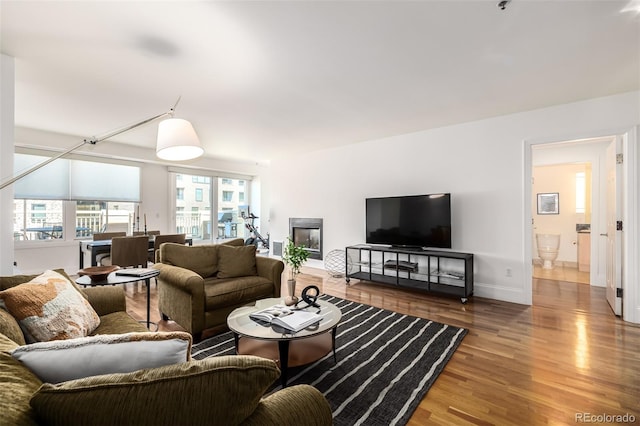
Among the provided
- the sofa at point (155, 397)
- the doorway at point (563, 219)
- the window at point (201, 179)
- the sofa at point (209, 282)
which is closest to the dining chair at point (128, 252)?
the sofa at point (209, 282)

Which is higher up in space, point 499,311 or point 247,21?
point 247,21

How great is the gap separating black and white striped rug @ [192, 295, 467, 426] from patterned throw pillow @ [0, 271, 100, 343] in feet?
3.16

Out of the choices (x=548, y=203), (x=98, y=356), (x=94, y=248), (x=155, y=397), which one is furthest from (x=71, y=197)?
(x=548, y=203)

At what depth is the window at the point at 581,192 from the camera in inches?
218

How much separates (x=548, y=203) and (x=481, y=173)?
10.6ft

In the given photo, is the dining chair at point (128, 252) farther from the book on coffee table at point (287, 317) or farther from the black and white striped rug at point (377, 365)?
the book on coffee table at point (287, 317)

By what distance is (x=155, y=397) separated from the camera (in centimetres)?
66

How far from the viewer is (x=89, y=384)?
26.0 inches

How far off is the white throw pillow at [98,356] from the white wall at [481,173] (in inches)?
158

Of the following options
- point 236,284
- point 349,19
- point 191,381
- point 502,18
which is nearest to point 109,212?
point 236,284

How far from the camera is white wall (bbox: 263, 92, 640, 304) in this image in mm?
3340

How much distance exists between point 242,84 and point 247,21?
3.15ft

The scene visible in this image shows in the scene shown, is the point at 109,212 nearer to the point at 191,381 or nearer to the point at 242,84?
the point at 242,84

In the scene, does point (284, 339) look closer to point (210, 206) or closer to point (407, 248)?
point (407, 248)
